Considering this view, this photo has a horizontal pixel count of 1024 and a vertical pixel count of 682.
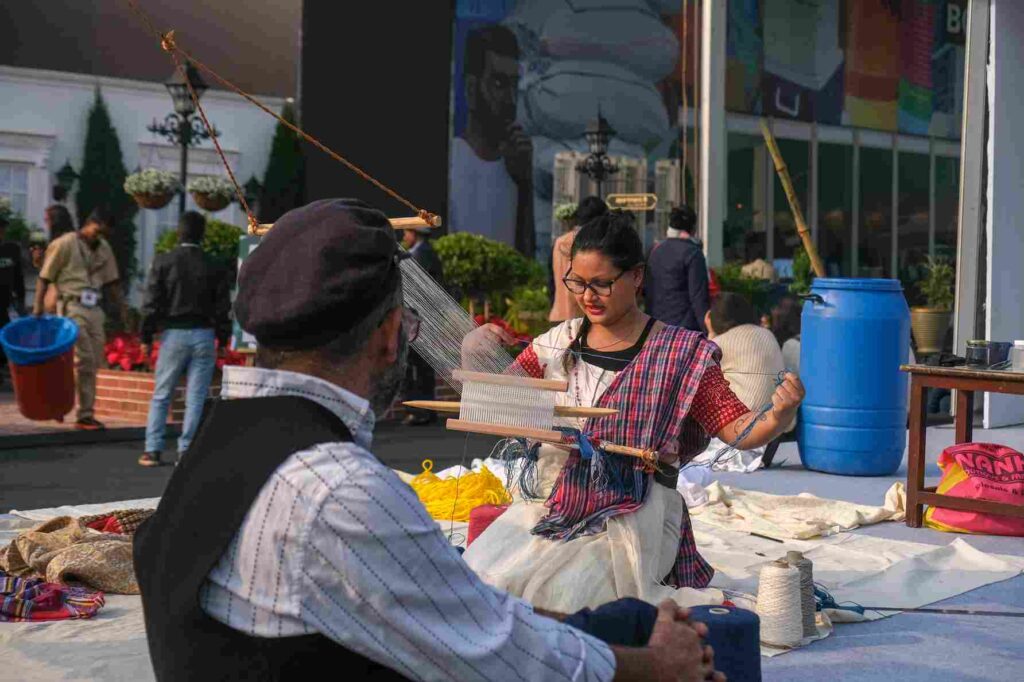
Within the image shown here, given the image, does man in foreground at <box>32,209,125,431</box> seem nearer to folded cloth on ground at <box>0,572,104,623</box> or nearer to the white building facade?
folded cloth on ground at <box>0,572,104,623</box>

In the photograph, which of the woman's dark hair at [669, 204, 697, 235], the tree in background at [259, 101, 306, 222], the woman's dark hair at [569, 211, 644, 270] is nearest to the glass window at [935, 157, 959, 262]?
the tree in background at [259, 101, 306, 222]

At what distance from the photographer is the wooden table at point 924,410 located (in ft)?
18.0

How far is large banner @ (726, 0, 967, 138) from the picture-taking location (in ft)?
71.2

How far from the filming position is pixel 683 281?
8.44 metres

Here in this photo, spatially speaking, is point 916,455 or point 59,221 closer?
point 916,455

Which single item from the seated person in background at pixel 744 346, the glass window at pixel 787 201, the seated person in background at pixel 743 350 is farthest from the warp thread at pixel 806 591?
the glass window at pixel 787 201

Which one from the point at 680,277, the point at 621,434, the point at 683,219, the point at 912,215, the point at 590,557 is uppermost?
the point at 912,215

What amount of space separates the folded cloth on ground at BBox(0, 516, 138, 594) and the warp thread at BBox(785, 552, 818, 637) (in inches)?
92.8

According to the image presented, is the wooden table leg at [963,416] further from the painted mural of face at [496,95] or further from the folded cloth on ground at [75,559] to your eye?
the painted mural of face at [496,95]

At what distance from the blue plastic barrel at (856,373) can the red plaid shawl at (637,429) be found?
372 centimetres

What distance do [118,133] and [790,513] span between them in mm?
14556

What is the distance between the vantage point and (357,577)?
1.48 m

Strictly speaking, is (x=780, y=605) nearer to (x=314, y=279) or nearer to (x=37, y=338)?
(x=314, y=279)

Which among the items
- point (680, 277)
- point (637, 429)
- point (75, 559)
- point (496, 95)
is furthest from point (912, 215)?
point (75, 559)
